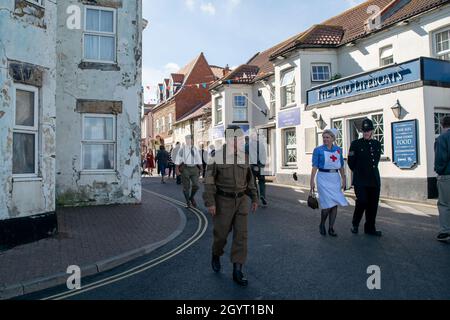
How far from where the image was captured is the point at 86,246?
6715 millimetres

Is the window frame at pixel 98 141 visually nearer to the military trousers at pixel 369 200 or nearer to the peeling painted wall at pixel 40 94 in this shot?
the peeling painted wall at pixel 40 94

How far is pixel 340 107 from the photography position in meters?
16.4

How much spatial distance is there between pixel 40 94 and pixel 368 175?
21.5ft

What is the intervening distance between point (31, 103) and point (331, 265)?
6286mm

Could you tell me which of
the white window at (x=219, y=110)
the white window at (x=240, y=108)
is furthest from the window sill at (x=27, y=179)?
the white window at (x=219, y=110)

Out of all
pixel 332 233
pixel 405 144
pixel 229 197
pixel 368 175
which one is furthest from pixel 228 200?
pixel 405 144

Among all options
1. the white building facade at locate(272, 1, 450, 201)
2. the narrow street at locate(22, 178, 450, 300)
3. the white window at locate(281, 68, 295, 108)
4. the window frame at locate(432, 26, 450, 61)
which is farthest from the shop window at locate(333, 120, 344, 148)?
the narrow street at locate(22, 178, 450, 300)

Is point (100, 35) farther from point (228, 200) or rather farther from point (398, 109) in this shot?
point (398, 109)

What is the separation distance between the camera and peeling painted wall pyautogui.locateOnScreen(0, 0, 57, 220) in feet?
22.4

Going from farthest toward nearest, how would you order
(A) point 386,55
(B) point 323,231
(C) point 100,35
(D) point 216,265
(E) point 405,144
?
(A) point 386,55 → (E) point 405,144 → (C) point 100,35 → (B) point 323,231 → (D) point 216,265

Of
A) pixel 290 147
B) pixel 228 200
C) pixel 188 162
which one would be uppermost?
pixel 290 147

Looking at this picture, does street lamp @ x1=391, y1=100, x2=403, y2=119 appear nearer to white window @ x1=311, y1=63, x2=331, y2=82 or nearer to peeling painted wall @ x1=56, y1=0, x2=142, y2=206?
white window @ x1=311, y1=63, x2=331, y2=82

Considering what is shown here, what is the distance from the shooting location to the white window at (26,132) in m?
7.22

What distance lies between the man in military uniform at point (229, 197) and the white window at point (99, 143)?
771 centimetres
